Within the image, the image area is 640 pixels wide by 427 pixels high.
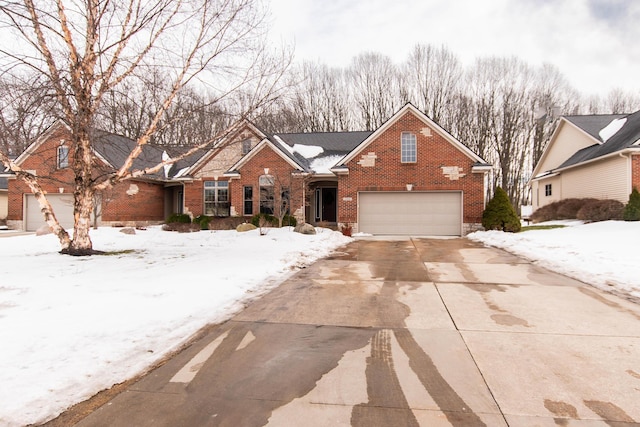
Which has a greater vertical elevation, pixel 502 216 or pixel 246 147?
pixel 246 147

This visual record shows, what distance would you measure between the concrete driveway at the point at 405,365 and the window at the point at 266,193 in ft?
45.5

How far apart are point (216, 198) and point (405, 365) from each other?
19242 millimetres

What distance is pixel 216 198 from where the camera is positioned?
2119cm

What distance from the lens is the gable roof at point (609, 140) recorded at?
1667 centimetres

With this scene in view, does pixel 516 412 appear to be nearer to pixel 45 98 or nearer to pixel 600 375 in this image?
pixel 600 375

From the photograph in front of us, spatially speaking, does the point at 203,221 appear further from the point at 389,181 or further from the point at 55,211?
the point at 389,181

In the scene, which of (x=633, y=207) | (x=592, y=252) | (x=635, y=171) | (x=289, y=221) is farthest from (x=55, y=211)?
(x=635, y=171)

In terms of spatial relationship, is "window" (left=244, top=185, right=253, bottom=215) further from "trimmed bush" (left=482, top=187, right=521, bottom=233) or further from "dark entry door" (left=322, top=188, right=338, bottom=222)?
"trimmed bush" (left=482, top=187, right=521, bottom=233)

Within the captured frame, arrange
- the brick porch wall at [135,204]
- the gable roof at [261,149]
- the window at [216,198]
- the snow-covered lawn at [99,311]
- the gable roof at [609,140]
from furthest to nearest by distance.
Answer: the brick porch wall at [135,204] < the window at [216,198] < the gable roof at [261,149] < the gable roof at [609,140] < the snow-covered lawn at [99,311]

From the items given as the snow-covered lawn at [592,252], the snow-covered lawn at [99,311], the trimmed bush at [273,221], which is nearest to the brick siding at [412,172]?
the trimmed bush at [273,221]

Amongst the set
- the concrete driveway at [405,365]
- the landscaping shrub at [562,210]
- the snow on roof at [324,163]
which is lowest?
the concrete driveway at [405,365]

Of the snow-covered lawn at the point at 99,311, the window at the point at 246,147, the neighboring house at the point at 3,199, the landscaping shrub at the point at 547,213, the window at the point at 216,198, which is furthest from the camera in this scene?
the neighboring house at the point at 3,199

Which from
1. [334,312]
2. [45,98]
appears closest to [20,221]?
[45,98]

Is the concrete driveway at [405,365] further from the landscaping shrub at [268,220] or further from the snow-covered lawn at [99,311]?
the landscaping shrub at [268,220]
